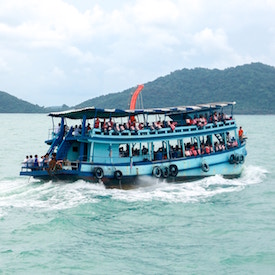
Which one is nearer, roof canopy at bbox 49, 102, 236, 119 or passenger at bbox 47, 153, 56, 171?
passenger at bbox 47, 153, 56, 171

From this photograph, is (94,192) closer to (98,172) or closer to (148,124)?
(98,172)

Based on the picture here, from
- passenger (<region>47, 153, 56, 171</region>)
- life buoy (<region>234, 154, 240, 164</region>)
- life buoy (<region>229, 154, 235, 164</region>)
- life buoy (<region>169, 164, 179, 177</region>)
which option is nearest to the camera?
passenger (<region>47, 153, 56, 171</region>)

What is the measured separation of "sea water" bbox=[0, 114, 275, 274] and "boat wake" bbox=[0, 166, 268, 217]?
47mm

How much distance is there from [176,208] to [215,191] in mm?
4133

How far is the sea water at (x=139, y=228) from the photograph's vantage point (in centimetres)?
1491

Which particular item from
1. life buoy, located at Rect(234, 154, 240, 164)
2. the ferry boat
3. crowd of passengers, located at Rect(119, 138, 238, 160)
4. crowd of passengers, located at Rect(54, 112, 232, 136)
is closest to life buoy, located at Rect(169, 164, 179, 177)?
the ferry boat

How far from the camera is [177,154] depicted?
26922 millimetres

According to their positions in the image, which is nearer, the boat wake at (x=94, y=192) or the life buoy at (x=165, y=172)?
the boat wake at (x=94, y=192)

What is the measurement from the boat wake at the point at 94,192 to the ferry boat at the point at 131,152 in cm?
46

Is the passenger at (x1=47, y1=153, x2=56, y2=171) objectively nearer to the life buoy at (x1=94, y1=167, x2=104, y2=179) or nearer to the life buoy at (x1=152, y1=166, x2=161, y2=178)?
the life buoy at (x1=94, y1=167, x2=104, y2=179)

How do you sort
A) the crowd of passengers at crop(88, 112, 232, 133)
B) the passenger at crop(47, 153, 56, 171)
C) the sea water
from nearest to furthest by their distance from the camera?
the sea water → the passenger at crop(47, 153, 56, 171) → the crowd of passengers at crop(88, 112, 232, 133)

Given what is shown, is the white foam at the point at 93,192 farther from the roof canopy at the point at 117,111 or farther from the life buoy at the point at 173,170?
the roof canopy at the point at 117,111

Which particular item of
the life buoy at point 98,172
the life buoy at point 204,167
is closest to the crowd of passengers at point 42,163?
the life buoy at point 98,172

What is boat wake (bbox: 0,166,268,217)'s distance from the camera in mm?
21547
